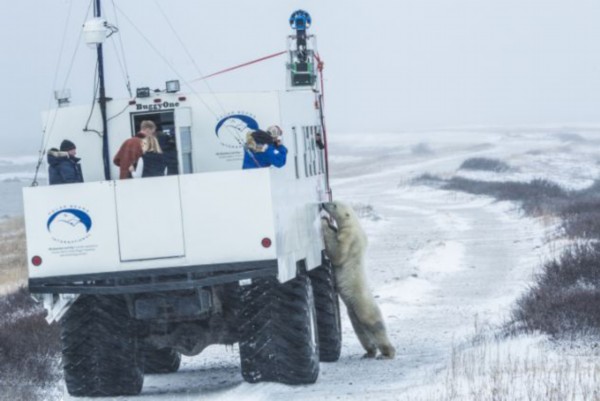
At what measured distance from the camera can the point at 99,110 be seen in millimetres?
13391

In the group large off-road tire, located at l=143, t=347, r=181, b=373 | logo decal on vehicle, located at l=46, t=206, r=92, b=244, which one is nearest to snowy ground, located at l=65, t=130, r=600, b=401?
large off-road tire, located at l=143, t=347, r=181, b=373

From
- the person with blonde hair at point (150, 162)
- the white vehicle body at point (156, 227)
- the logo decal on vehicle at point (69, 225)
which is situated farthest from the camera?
the person with blonde hair at point (150, 162)

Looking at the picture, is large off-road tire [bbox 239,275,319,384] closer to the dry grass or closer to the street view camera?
the dry grass

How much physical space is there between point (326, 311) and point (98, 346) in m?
3.71

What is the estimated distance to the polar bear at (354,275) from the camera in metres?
15.1

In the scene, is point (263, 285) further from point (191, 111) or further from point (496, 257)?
point (496, 257)

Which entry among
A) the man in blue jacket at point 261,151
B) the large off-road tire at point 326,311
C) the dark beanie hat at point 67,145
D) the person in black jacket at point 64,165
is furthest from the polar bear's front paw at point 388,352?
the dark beanie hat at point 67,145

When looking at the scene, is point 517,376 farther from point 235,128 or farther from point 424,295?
point 424,295

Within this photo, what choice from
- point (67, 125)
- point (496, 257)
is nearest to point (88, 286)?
point (67, 125)

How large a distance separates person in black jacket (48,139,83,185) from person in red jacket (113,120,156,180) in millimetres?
423

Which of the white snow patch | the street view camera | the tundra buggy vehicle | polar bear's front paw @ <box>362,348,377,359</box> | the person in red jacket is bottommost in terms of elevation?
the white snow patch

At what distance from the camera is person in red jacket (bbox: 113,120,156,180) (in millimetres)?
12414

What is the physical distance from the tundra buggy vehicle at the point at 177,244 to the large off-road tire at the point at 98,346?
0.01 m

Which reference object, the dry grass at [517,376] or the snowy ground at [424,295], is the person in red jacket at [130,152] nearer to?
the snowy ground at [424,295]
